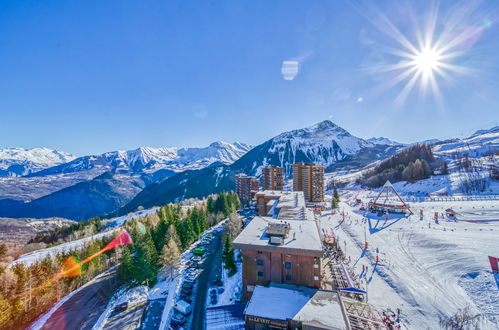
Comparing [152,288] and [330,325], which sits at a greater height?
[330,325]

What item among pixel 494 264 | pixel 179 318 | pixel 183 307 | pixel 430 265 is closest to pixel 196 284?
pixel 183 307

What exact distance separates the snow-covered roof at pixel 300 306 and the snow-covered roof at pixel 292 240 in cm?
346

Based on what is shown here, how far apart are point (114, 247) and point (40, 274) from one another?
1703 cm

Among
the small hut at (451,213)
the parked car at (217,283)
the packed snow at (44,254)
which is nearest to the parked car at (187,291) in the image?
the parked car at (217,283)

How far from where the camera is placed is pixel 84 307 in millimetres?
31656

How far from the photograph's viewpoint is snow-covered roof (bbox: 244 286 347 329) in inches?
600

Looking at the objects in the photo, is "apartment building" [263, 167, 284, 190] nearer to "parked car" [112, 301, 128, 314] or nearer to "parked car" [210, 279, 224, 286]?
"parked car" [210, 279, 224, 286]

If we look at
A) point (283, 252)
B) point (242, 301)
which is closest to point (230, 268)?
point (242, 301)

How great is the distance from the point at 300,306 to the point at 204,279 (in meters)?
21.3

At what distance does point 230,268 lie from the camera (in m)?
31.2

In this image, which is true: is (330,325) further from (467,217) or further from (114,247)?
(114,247)

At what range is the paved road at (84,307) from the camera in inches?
1091

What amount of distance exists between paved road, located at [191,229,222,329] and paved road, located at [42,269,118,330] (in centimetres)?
1452

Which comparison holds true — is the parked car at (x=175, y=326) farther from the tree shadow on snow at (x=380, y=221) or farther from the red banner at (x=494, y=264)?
the tree shadow on snow at (x=380, y=221)
